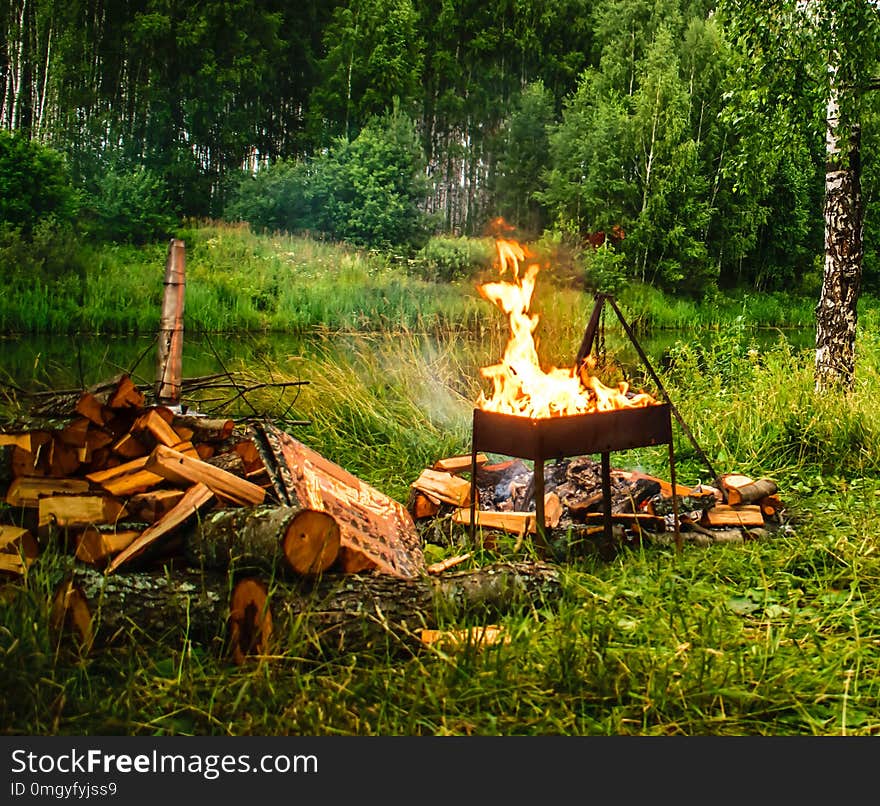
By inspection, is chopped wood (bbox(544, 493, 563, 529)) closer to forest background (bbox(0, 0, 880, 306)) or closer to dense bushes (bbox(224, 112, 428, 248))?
forest background (bbox(0, 0, 880, 306))

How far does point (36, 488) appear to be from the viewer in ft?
10.6

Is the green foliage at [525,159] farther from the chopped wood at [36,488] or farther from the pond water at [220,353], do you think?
the chopped wood at [36,488]

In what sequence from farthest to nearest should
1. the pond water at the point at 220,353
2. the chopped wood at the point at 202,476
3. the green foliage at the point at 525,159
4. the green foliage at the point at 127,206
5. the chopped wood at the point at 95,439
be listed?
1. the green foliage at the point at 525,159
2. the green foliage at the point at 127,206
3. the pond water at the point at 220,353
4. the chopped wood at the point at 95,439
5. the chopped wood at the point at 202,476

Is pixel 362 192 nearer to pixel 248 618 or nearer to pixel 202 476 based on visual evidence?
pixel 202 476

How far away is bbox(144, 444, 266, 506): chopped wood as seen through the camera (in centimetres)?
315

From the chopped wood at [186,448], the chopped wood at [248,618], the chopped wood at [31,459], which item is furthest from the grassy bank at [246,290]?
the chopped wood at [248,618]

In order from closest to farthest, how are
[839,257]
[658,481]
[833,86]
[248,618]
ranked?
1. [248,618]
2. [658,481]
3. [833,86]
4. [839,257]

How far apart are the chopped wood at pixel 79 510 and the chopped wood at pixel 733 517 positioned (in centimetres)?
233

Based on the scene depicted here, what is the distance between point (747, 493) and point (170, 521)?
2.47m

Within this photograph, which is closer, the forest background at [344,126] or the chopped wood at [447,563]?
the chopped wood at [447,563]

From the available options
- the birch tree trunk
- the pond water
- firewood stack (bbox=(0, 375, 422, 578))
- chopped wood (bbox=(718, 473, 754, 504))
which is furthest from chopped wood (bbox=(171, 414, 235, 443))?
the birch tree trunk

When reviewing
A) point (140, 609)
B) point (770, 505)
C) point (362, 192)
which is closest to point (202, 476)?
point (140, 609)

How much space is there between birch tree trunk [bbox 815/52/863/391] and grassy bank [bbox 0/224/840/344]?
95.1 inches

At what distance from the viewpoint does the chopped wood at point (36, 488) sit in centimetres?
317
